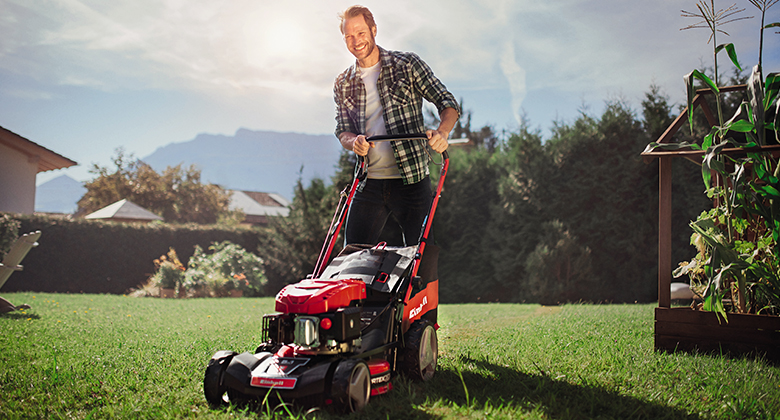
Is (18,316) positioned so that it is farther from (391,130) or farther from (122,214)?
(122,214)

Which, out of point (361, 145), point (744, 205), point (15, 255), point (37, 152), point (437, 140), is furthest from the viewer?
point (37, 152)

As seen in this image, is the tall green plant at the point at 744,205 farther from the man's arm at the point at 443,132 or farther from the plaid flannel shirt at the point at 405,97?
the plaid flannel shirt at the point at 405,97

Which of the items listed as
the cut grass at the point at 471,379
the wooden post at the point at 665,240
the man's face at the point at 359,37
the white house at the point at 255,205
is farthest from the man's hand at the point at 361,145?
the white house at the point at 255,205

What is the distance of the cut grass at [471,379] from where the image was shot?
6.56 ft

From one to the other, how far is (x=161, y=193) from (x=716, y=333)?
1403 inches

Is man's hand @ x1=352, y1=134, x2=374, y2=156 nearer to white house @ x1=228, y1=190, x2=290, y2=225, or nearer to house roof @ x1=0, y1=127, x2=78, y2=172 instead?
house roof @ x1=0, y1=127, x2=78, y2=172

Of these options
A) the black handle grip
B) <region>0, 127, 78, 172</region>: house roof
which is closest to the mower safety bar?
the black handle grip

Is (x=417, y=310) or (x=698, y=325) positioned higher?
(x=417, y=310)

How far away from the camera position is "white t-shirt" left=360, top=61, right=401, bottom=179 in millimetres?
2951

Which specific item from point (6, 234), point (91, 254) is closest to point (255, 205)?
point (91, 254)

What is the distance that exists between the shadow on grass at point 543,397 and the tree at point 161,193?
3170cm

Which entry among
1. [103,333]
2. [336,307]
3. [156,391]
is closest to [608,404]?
[336,307]

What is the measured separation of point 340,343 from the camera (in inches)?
79.4

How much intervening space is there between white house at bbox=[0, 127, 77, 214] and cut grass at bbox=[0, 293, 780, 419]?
11003mm
